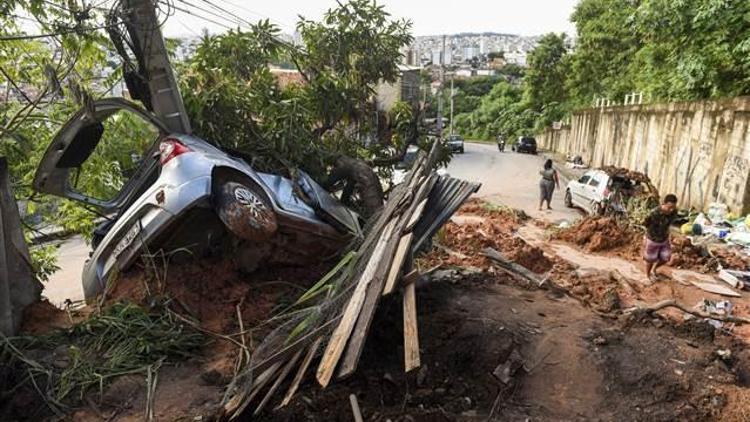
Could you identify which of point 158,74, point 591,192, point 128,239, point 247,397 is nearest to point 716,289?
point 591,192

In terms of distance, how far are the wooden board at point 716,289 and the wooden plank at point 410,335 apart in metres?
6.88

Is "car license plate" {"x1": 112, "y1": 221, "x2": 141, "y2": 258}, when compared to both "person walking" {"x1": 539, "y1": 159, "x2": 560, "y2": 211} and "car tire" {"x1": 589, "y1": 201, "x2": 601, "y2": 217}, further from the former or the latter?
"person walking" {"x1": 539, "y1": 159, "x2": 560, "y2": 211}

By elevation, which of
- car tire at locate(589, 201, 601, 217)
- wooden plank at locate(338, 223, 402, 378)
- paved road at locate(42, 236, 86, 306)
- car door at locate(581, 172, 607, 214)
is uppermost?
wooden plank at locate(338, 223, 402, 378)

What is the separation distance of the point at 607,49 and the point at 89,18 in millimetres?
29562

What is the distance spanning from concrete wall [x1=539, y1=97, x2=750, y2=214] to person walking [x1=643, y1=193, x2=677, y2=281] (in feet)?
14.1

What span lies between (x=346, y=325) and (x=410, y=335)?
44 cm

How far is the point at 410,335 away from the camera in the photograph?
337cm

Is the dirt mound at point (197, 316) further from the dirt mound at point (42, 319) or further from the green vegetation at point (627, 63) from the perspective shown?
the green vegetation at point (627, 63)

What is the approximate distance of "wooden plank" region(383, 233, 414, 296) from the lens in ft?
11.8

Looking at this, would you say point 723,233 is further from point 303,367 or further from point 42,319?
point 42,319

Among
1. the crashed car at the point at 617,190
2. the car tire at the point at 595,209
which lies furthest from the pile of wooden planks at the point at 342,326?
the car tire at the point at 595,209

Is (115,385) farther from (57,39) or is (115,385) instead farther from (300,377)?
(57,39)

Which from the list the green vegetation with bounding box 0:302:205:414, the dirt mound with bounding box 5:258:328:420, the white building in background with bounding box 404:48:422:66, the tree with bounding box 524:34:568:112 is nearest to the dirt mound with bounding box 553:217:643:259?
the white building in background with bounding box 404:48:422:66

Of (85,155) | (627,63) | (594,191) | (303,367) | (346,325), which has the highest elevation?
(627,63)
